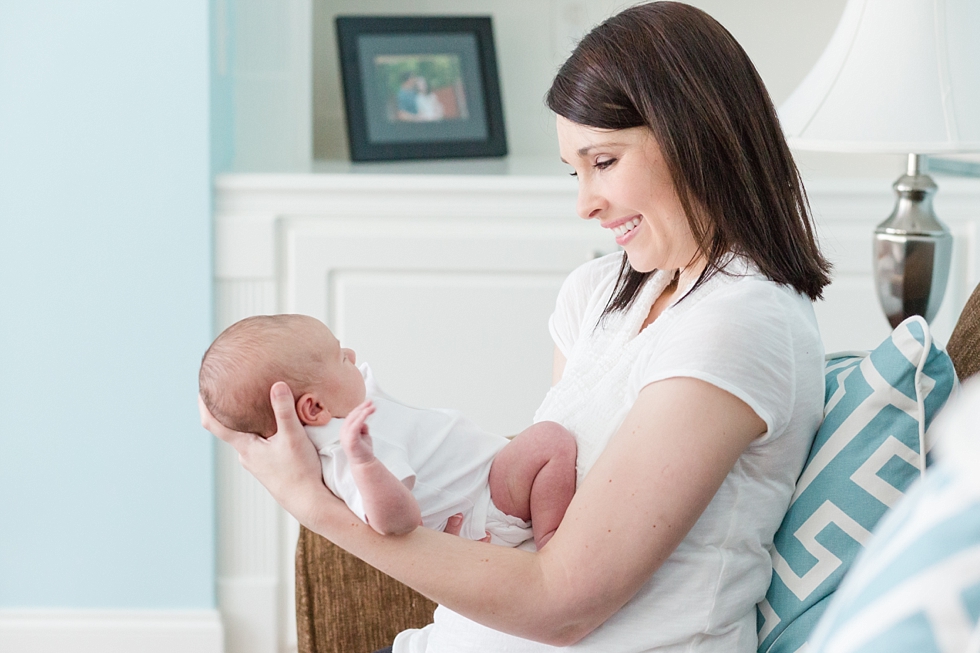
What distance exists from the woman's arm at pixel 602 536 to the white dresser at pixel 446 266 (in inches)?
45.1

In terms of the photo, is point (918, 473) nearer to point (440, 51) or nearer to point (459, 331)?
point (459, 331)

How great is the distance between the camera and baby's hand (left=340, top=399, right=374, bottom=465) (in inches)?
36.9

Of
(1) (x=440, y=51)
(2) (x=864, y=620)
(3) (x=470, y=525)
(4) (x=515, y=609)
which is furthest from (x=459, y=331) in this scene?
(2) (x=864, y=620)

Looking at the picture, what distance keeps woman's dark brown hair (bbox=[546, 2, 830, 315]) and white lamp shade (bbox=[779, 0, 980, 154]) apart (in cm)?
41

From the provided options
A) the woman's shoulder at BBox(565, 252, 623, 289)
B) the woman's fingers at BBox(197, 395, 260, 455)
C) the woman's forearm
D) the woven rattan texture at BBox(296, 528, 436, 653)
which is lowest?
the woven rattan texture at BBox(296, 528, 436, 653)

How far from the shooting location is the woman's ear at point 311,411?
3.66ft

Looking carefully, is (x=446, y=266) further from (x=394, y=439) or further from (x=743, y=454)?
(x=743, y=454)

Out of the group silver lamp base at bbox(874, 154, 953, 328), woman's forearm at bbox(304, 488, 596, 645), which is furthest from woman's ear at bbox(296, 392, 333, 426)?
silver lamp base at bbox(874, 154, 953, 328)

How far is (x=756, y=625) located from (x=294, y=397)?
0.55m

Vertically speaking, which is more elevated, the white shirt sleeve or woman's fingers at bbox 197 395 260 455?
the white shirt sleeve

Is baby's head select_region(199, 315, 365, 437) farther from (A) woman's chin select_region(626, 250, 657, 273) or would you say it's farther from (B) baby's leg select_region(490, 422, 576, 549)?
(A) woman's chin select_region(626, 250, 657, 273)

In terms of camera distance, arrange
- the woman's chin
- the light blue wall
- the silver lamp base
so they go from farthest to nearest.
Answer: the light blue wall
the silver lamp base
the woman's chin

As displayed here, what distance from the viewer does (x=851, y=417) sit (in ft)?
3.38

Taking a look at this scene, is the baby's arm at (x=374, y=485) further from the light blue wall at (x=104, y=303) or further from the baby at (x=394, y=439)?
the light blue wall at (x=104, y=303)
